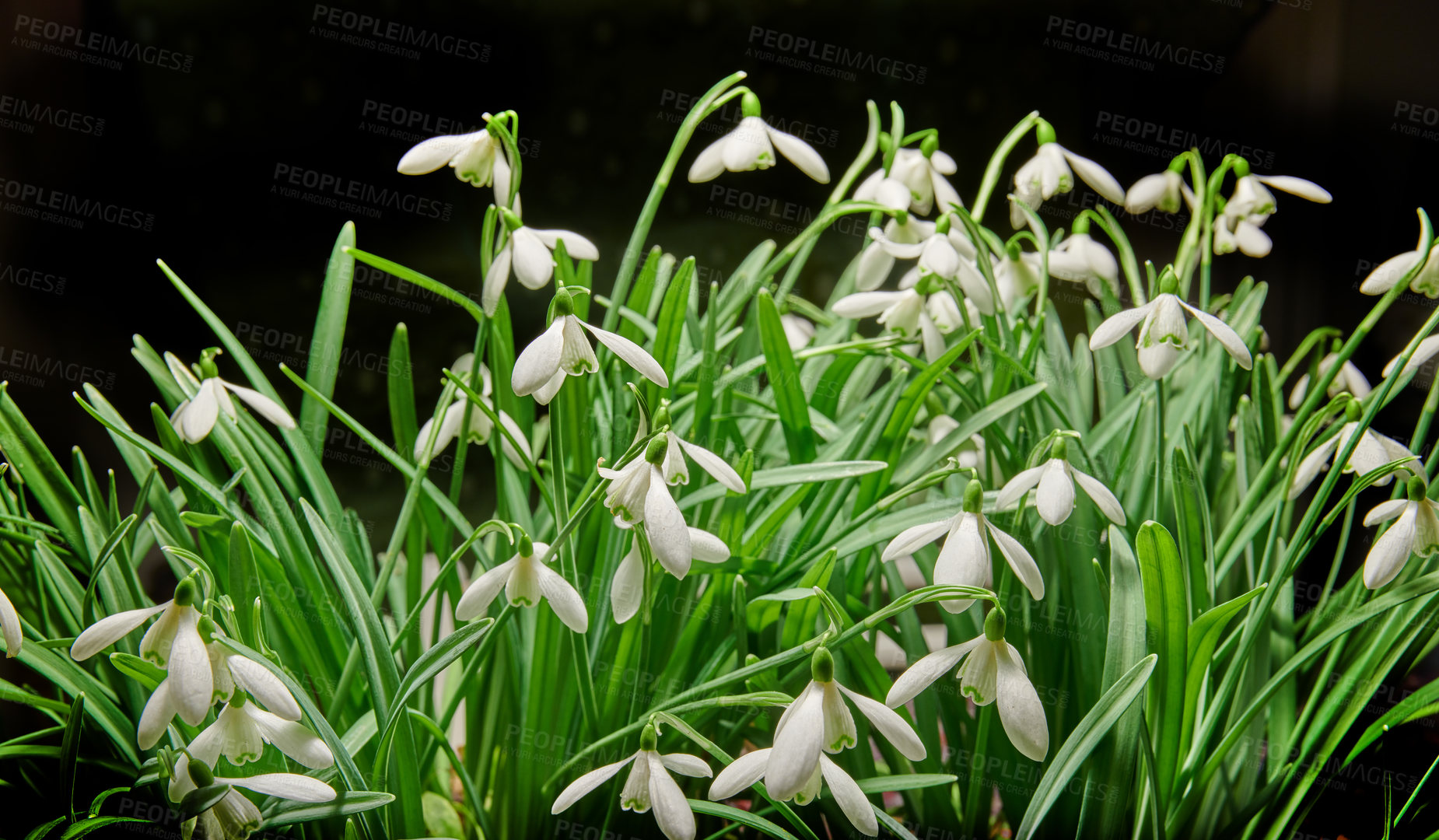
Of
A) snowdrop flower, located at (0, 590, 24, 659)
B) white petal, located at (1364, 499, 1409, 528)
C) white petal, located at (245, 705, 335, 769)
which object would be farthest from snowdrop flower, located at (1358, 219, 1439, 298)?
snowdrop flower, located at (0, 590, 24, 659)

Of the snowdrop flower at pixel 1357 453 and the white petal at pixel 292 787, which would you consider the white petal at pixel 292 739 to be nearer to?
the white petal at pixel 292 787

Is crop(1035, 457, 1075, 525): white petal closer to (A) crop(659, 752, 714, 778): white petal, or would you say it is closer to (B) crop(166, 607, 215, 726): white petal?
(A) crop(659, 752, 714, 778): white petal

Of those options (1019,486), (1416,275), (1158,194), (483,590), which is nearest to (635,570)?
(483,590)

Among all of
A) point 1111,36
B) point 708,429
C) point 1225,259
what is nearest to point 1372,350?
point 1225,259

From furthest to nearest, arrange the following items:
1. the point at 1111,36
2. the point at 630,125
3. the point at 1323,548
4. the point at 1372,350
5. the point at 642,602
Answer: the point at 630,125 < the point at 1111,36 < the point at 1323,548 < the point at 1372,350 < the point at 642,602

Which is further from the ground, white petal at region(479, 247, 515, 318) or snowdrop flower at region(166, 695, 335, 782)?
white petal at region(479, 247, 515, 318)

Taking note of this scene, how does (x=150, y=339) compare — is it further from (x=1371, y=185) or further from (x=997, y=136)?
(x=1371, y=185)
